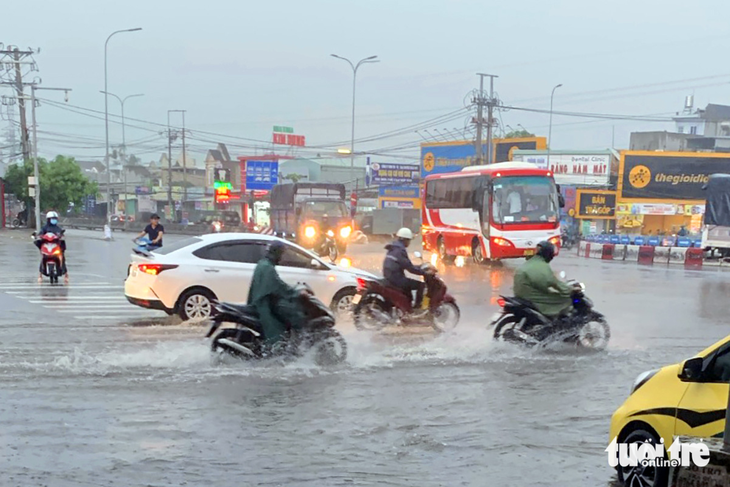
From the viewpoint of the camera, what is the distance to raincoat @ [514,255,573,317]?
10.2 metres

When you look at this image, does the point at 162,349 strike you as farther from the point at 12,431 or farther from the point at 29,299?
the point at 29,299

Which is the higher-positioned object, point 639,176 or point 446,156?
point 446,156

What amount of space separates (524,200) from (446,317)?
43.8 feet

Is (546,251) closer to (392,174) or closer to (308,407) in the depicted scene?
(308,407)

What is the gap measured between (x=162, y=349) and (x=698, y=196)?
49.6 m

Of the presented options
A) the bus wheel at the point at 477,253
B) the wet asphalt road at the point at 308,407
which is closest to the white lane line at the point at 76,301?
the wet asphalt road at the point at 308,407

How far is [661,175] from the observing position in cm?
5200

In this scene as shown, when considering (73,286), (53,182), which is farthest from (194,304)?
(53,182)

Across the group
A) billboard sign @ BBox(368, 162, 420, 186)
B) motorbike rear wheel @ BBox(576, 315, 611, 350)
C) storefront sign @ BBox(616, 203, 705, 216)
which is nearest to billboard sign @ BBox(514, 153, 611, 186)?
storefront sign @ BBox(616, 203, 705, 216)

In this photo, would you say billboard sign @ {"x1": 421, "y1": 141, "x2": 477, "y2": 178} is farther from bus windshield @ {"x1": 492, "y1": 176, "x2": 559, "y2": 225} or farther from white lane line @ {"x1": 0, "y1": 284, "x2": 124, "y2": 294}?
white lane line @ {"x1": 0, "y1": 284, "x2": 124, "y2": 294}

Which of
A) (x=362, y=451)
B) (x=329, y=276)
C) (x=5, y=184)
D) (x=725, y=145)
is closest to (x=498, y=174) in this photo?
(x=329, y=276)

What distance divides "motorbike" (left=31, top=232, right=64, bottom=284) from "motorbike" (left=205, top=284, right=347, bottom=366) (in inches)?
413

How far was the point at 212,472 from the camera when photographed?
571 centimetres

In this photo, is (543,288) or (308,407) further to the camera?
(543,288)
